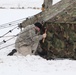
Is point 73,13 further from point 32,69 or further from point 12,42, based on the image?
point 12,42

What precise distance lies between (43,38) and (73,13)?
1.26 metres

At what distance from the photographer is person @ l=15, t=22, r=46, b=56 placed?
9.24m

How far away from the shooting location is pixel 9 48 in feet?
35.7

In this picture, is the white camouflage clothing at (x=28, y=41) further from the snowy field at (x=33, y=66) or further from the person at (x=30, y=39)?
the snowy field at (x=33, y=66)

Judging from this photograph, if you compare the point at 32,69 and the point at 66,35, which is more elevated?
the point at 66,35

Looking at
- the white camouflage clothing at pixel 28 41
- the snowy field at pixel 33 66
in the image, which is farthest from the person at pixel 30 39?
the snowy field at pixel 33 66

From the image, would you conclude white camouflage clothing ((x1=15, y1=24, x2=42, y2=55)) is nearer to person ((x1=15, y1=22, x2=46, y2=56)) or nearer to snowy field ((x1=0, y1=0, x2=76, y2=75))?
person ((x1=15, y1=22, x2=46, y2=56))

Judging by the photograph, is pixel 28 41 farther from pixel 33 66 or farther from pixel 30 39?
pixel 33 66

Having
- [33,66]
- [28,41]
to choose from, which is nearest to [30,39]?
[28,41]

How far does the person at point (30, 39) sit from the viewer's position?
9.24 metres

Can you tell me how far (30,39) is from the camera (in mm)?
9305

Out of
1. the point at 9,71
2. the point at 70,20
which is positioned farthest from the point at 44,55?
the point at 9,71

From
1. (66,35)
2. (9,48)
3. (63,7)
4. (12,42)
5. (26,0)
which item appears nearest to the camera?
(66,35)

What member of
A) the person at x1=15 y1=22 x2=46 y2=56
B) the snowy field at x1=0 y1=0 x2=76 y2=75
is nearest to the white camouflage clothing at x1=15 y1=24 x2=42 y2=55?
the person at x1=15 y1=22 x2=46 y2=56
